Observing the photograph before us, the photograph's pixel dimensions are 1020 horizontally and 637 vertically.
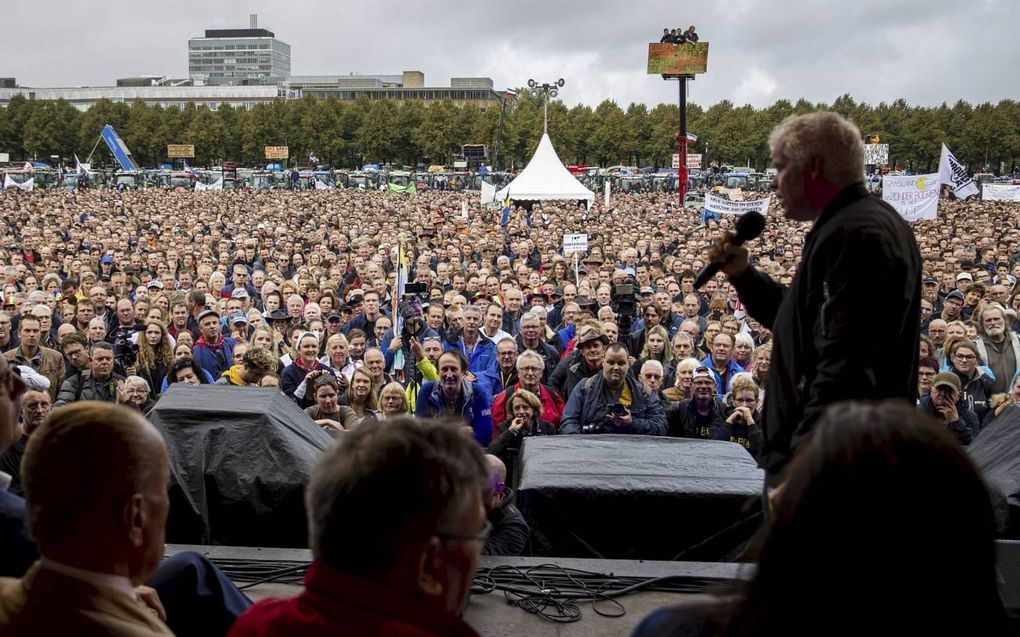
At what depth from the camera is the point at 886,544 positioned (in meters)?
1.16

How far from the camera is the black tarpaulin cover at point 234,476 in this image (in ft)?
12.9

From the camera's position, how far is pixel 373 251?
59.7 ft

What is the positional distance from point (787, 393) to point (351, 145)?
8001 centimetres

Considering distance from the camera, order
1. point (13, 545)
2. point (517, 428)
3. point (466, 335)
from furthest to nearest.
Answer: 1. point (466, 335)
2. point (517, 428)
3. point (13, 545)

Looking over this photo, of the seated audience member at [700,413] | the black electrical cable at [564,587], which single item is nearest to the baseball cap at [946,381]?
the seated audience member at [700,413]

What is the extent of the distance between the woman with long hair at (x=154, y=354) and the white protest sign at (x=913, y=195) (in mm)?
12708

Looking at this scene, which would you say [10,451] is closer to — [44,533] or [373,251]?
[44,533]

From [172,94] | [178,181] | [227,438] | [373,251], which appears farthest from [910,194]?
[172,94]

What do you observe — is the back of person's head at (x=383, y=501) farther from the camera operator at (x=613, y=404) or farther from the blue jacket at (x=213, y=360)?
the blue jacket at (x=213, y=360)

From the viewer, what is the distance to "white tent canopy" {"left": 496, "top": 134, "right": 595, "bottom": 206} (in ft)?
92.4

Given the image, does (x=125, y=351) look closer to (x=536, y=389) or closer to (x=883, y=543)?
(x=536, y=389)

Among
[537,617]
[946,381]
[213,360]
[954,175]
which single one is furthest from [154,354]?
[954,175]

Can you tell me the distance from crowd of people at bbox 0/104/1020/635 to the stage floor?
0.44m

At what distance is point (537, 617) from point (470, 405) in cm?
371
